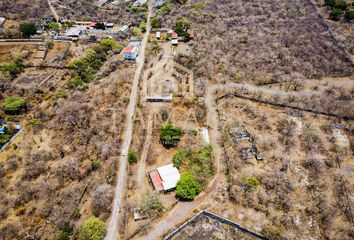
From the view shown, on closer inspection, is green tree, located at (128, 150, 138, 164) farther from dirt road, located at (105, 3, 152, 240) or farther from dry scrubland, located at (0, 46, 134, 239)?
dry scrubland, located at (0, 46, 134, 239)

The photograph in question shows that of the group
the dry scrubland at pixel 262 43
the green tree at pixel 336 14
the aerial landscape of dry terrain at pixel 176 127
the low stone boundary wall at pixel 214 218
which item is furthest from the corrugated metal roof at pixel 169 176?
the green tree at pixel 336 14

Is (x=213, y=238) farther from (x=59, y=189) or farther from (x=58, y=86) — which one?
(x=58, y=86)

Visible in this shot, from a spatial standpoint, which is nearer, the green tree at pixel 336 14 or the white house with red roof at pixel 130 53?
the white house with red roof at pixel 130 53

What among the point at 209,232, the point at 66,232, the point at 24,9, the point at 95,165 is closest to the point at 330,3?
the point at 209,232

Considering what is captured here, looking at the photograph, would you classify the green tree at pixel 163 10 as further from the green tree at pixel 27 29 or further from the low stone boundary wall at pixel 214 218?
the low stone boundary wall at pixel 214 218

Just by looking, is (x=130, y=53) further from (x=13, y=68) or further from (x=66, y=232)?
(x=66, y=232)

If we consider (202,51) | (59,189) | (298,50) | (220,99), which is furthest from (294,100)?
(59,189)
